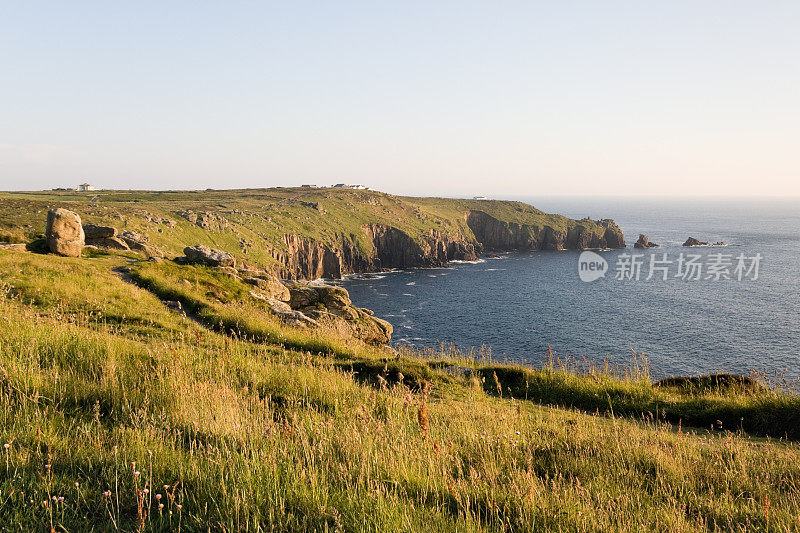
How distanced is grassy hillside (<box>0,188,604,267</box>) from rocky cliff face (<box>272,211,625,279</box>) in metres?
2.94

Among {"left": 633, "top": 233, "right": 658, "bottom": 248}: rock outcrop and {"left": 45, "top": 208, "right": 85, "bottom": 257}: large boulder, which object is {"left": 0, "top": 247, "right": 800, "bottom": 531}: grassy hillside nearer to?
{"left": 45, "top": 208, "right": 85, "bottom": 257}: large boulder

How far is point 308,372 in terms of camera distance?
9.84m

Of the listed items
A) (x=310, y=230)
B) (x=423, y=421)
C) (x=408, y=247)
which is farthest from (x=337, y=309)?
(x=408, y=247)

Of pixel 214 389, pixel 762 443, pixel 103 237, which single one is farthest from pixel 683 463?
pixel 103 237

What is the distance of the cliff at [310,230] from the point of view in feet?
300

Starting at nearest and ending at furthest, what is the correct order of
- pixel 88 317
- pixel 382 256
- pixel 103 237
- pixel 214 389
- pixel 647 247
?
pixel 214 389 < pixel 88 317 < pixel 103 237 < pixel 382 256 < pixel 647 247

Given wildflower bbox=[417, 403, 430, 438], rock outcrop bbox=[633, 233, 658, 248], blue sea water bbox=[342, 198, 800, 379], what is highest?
rock outcrop bbox=[633, 233, 658, 248]

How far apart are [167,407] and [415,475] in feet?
13.9

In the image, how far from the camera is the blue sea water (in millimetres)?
57875

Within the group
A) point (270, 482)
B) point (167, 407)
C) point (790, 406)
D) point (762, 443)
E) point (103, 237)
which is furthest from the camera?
point (103, 237)

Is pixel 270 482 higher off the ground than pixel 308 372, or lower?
higher

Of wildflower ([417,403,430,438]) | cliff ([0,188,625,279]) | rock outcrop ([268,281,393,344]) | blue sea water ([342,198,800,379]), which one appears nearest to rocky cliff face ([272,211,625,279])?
cliff ([0,188,625,279])

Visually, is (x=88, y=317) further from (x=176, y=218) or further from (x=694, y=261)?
(x=694, y=261)

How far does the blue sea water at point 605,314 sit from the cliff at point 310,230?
671 inches
